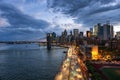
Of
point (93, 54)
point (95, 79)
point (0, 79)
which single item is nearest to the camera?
point (95, 79)

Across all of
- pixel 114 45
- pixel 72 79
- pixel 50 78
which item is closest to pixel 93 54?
pixel 50 78

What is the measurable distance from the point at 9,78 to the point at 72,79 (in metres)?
22.7

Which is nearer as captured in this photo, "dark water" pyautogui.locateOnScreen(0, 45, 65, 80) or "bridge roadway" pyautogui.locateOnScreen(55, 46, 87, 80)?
"bridge roadway" pyautogui.locateOnScreen(55, 46, 87, 80)

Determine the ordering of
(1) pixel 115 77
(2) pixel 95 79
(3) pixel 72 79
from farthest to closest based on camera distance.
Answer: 1. (1) pixel 115 77
2. (2) pixel 95 79
3. (3) pixel 72 79

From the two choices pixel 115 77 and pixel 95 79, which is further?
pixel 115 77

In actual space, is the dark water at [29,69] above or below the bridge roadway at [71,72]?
below

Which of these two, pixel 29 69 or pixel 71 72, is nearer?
pixel 71 72

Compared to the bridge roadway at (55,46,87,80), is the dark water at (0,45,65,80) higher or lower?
lower

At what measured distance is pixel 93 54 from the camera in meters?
102

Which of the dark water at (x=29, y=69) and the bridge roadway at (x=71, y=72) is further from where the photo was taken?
the dark water at (x=29, y=69)

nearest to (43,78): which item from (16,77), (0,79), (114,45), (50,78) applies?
(50,78)

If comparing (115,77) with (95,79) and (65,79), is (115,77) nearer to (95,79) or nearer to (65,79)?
(95,79)

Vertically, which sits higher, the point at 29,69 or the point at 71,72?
the point at 71,72

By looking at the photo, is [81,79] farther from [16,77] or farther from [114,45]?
[114,45]
